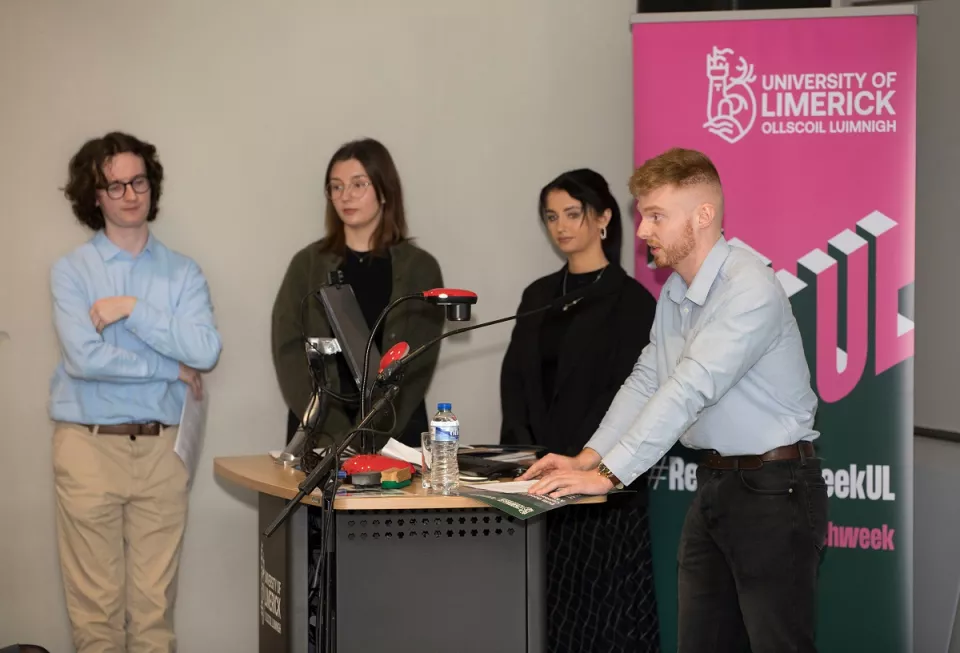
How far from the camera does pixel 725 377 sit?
2.26 metres

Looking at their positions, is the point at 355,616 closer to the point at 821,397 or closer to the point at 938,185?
the point at 821,397

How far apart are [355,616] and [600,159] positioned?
2.54 meters

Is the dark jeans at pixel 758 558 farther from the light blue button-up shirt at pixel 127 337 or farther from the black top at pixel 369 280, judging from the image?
the light blue button-up shirt at pixel 127 337

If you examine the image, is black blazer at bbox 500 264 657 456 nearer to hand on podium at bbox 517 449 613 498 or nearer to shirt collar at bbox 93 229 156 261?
hand on podium at bbox 517 449 613 498

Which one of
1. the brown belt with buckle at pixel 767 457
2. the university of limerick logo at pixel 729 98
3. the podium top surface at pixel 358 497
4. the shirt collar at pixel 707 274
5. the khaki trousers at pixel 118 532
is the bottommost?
the khaki trousers at pixel 118 532

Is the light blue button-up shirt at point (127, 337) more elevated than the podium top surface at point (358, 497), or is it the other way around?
the light blue button-up shirt at point (127, 337)

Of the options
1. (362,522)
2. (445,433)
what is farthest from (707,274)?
(362,522)

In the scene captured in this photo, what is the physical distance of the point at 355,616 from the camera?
235 cm

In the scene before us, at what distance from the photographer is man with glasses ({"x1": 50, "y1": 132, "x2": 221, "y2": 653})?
3404mm

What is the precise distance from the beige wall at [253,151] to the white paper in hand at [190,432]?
0.38m

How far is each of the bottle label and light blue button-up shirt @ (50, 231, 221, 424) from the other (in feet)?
4.59

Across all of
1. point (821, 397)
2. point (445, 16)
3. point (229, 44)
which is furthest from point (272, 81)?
point (821, 397)

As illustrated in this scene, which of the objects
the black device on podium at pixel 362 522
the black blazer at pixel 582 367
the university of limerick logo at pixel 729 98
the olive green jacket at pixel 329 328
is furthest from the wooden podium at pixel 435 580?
the university of limerick logo at pixel 729 98

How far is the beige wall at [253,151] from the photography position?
156 inches
